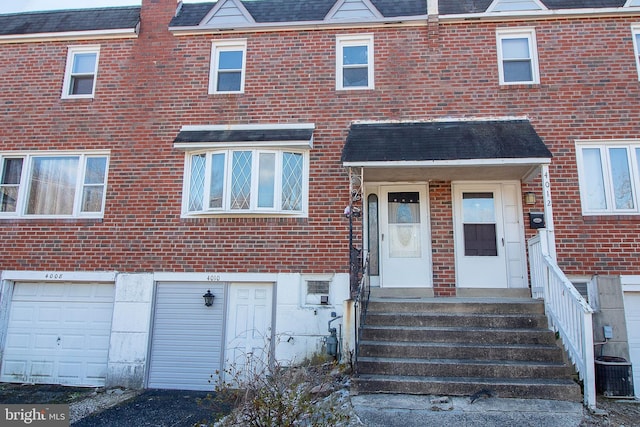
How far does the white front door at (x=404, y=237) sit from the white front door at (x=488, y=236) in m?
0.62

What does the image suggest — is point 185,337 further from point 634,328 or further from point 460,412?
point 634,328

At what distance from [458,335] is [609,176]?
4.58 metres

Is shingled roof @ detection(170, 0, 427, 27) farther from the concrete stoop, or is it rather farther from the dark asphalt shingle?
the concrete stoop

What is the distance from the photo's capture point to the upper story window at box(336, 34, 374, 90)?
342 inches

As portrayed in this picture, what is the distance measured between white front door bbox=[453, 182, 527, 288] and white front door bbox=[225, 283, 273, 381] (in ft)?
12.4

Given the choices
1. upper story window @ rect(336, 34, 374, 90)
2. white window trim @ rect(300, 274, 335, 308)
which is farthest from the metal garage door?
upper story window @ rect(336, 34, 374, 90)

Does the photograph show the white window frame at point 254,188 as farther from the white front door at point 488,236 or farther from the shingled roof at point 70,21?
the shingled roof at point 70,21

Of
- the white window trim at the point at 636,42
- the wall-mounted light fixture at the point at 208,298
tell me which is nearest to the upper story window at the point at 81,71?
the wall-mounted light fixture at the point at 208,298

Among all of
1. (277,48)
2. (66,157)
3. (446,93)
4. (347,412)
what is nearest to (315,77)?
(277,48)

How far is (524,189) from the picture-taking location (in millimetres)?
7984

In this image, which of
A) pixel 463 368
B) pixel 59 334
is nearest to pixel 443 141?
pixel 463 368

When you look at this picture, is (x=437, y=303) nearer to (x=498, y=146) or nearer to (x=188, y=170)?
(x=498, y=146)

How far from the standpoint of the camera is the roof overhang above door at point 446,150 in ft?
22.8

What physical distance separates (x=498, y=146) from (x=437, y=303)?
9.70 feet
